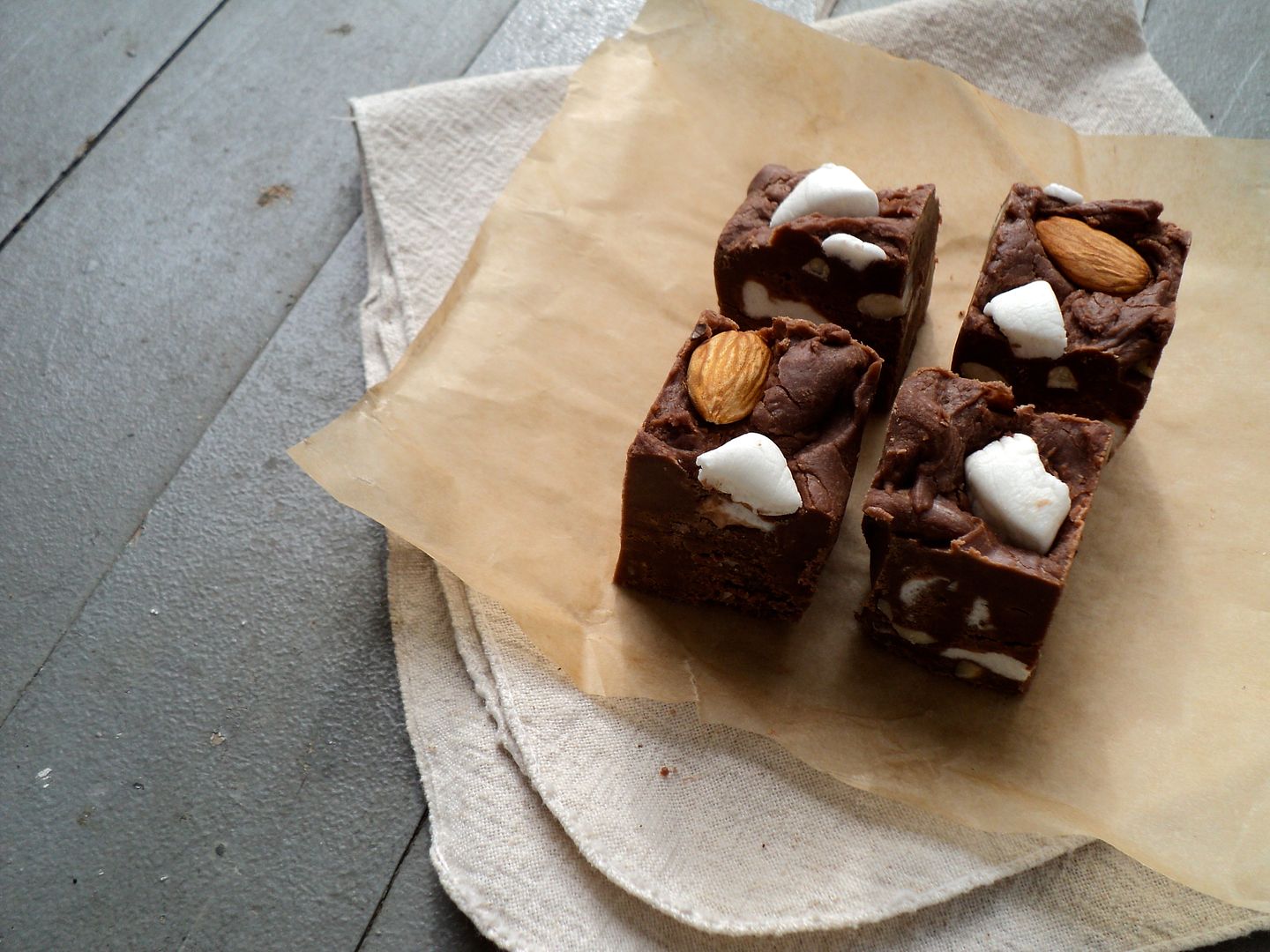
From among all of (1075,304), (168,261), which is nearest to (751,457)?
(1075,304)

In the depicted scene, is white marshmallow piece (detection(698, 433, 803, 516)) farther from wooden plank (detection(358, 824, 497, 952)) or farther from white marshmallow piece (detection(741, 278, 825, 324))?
wooden plank (detection(358, 824, 497, 952))

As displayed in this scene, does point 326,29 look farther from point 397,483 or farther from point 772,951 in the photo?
point 772,951

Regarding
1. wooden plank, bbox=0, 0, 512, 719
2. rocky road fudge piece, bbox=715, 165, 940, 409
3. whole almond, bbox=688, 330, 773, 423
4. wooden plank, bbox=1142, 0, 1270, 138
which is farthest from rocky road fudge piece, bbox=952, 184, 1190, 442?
wooden plank, bbox=0, 0, 512, 719

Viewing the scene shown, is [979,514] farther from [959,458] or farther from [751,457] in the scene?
[751,457]

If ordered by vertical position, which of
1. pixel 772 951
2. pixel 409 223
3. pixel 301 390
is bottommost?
pixel 772 951

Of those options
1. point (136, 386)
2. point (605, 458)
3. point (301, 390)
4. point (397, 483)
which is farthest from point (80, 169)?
point (605, 458)

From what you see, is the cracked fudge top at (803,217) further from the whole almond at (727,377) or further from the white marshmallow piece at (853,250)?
the whole almond at (727,377)
